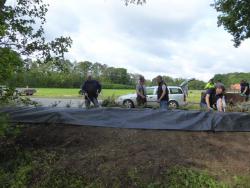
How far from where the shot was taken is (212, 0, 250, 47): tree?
77.0 feet

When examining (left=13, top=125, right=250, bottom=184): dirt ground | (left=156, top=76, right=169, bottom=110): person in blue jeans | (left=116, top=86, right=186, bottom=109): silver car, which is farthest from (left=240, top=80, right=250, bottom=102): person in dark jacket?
(left=13, top=125, right=250, bottom=184): dirt ground

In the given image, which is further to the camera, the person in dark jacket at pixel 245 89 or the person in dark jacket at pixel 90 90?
the person in dark jacket at pixel 245 89

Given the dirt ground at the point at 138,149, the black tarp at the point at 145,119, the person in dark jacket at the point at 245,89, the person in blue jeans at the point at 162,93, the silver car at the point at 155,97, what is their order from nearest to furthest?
the dirt ground at the point at 138,149
the black tarp at the point at 145,119
the person in blue jeans at the point at 162,93
the person in dark jacket at the point at 245,89
the silver car at the point at 155,97

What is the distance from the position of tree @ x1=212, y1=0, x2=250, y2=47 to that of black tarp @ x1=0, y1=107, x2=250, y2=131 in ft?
51.8

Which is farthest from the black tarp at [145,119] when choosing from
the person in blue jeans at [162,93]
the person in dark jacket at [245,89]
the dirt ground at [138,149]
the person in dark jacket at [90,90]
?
the person in dark jacket at [245,89]

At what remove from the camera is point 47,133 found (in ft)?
29.6

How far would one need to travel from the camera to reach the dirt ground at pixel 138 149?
681 cm

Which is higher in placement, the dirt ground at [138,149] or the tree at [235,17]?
the tree at [235,17]

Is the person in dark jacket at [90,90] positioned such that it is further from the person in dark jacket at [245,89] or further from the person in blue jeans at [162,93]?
the person in dark jacket at [245,89]

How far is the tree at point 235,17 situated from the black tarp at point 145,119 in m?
15.8

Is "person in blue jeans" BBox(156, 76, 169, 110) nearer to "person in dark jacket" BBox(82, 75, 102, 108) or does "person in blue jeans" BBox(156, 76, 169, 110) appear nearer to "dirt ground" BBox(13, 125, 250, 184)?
"person in dark jacket" BBox(82, 75, 102, 108)

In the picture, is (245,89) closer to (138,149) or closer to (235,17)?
(235,17)

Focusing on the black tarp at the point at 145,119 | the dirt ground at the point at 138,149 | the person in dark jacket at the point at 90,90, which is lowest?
the dirt ground at the point at 138,149

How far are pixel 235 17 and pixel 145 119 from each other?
17245 millimetres
